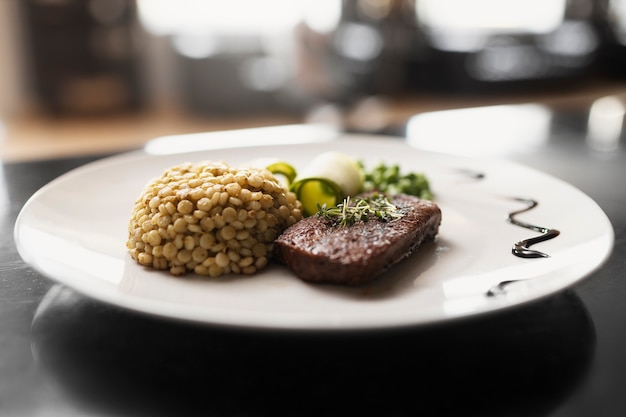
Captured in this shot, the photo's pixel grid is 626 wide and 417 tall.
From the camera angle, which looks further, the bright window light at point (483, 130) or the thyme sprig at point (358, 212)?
the bright window light at point (483, 130)

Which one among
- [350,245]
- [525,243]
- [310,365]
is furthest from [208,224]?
[525,243]

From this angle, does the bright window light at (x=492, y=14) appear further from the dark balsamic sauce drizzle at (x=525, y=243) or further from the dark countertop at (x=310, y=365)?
the dark countertop at (x=310, y=365)

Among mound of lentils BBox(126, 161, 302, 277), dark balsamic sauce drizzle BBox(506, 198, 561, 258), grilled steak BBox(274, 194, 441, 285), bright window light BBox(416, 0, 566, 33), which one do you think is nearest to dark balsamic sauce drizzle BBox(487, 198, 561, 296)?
dark balsamic sauce drizzle BBox(506, 198, 561, 258)

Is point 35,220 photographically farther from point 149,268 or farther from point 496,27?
point 496,27

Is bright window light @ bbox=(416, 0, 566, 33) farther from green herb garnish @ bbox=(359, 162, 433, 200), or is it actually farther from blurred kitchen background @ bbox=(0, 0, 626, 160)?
green herb garnish @ bbox=(359, 162, 433, 200)

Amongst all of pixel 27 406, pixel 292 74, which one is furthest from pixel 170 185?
pixel 292 74

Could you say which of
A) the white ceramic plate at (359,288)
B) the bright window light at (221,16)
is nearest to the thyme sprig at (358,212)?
the white ceramic plate at (359,288)
